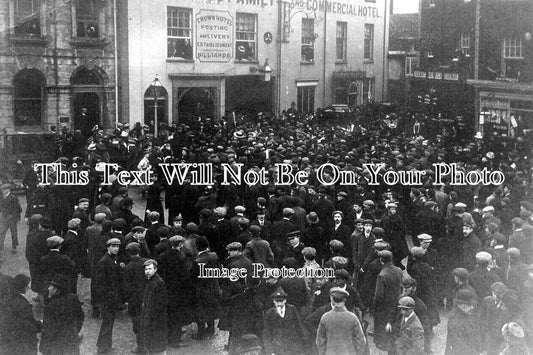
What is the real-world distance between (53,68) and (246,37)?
916cm

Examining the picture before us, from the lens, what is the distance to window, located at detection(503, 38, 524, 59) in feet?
86.3

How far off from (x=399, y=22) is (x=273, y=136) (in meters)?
34.7

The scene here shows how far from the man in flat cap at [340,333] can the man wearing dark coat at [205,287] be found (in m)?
2.84

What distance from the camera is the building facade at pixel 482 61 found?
86.1 ft

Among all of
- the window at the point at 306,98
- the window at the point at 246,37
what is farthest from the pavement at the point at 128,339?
the window at the point at 306,98

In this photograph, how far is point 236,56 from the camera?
28.3m

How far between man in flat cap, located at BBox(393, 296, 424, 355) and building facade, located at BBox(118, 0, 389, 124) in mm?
16961

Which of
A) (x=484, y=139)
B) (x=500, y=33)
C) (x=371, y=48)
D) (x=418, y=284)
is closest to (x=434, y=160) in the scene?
(x=484, y=139)

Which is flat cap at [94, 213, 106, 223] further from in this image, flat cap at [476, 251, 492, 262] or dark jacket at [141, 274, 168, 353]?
flat cap at [476, 251, 492, 262]

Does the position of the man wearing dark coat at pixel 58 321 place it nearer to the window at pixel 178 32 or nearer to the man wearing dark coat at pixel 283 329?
the man wearing dark coat at pixel 283 329

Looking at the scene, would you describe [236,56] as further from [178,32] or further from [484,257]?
[484,257]

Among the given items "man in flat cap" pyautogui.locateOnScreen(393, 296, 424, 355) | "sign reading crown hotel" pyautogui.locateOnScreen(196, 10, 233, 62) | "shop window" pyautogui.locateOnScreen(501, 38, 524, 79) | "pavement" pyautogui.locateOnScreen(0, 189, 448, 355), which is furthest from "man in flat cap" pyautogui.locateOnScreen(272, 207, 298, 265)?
"shop window" pyautogui.locateOnScreen(501, 38, 524, 79)

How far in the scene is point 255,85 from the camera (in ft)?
98.9

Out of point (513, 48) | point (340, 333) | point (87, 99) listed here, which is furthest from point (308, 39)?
point (340, 333)
